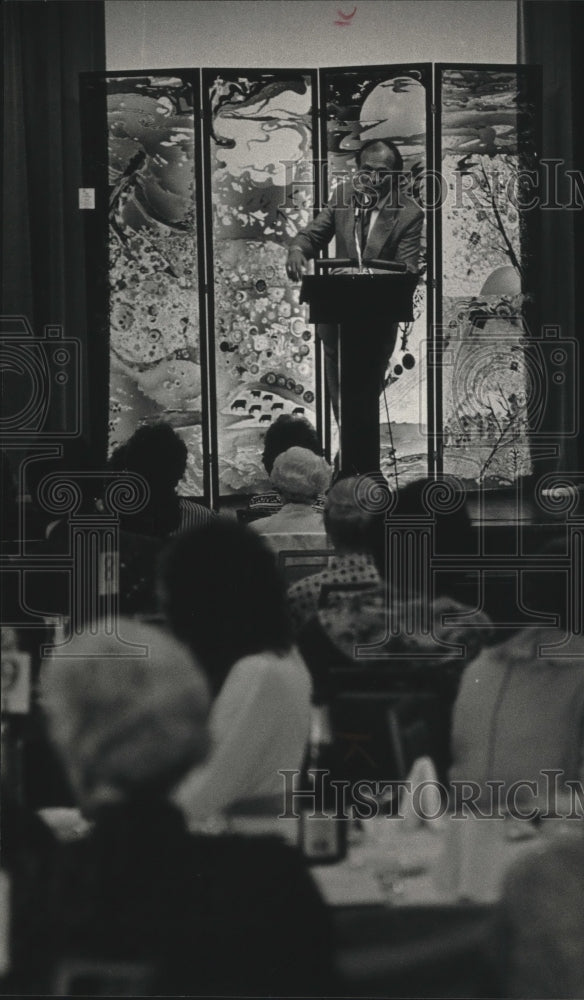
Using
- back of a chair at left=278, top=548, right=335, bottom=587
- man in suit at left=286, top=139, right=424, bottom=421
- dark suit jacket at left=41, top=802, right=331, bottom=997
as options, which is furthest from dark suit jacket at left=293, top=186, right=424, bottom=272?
dark suit jacket at left=41, top=802, right=331, bottom=997

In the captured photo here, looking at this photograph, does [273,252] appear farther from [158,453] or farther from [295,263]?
[158,453]

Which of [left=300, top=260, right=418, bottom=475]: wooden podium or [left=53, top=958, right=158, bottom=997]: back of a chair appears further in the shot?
[left=53, top=958, right=158, bottom=997]: back of a chair

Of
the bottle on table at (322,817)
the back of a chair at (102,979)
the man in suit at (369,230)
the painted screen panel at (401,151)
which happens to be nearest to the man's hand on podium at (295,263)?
the man in suit at (369,230)

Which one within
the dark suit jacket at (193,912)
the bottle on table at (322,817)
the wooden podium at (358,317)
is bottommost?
the dark suit jacket at (193,912)

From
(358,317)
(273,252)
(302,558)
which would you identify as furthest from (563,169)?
(302,558)

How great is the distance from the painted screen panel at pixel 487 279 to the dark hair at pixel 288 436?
0.33m

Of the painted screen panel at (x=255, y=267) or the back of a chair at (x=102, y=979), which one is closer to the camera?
the painted screen panel at (x=255, y=267)

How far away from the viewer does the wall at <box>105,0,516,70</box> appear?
304cm

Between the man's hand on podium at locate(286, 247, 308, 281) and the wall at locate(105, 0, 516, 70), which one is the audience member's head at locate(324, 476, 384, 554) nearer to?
the man's hand on podium at locate(286, 247, 308, 281)

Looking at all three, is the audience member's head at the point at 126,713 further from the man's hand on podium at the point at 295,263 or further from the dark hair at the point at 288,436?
the man's hand on podium at the point at 295,263

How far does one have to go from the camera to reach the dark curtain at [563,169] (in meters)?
3.02

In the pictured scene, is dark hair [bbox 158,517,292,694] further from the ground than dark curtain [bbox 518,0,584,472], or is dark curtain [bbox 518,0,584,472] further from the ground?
dark curtain [bbox 518,0,584,472]

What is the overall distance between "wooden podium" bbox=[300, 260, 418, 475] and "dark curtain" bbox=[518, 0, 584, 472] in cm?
36

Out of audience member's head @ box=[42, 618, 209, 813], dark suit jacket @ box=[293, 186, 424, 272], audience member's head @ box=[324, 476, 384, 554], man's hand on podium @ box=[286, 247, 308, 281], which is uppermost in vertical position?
dark suit jacket @ box=[293, 186, 424, 272]
